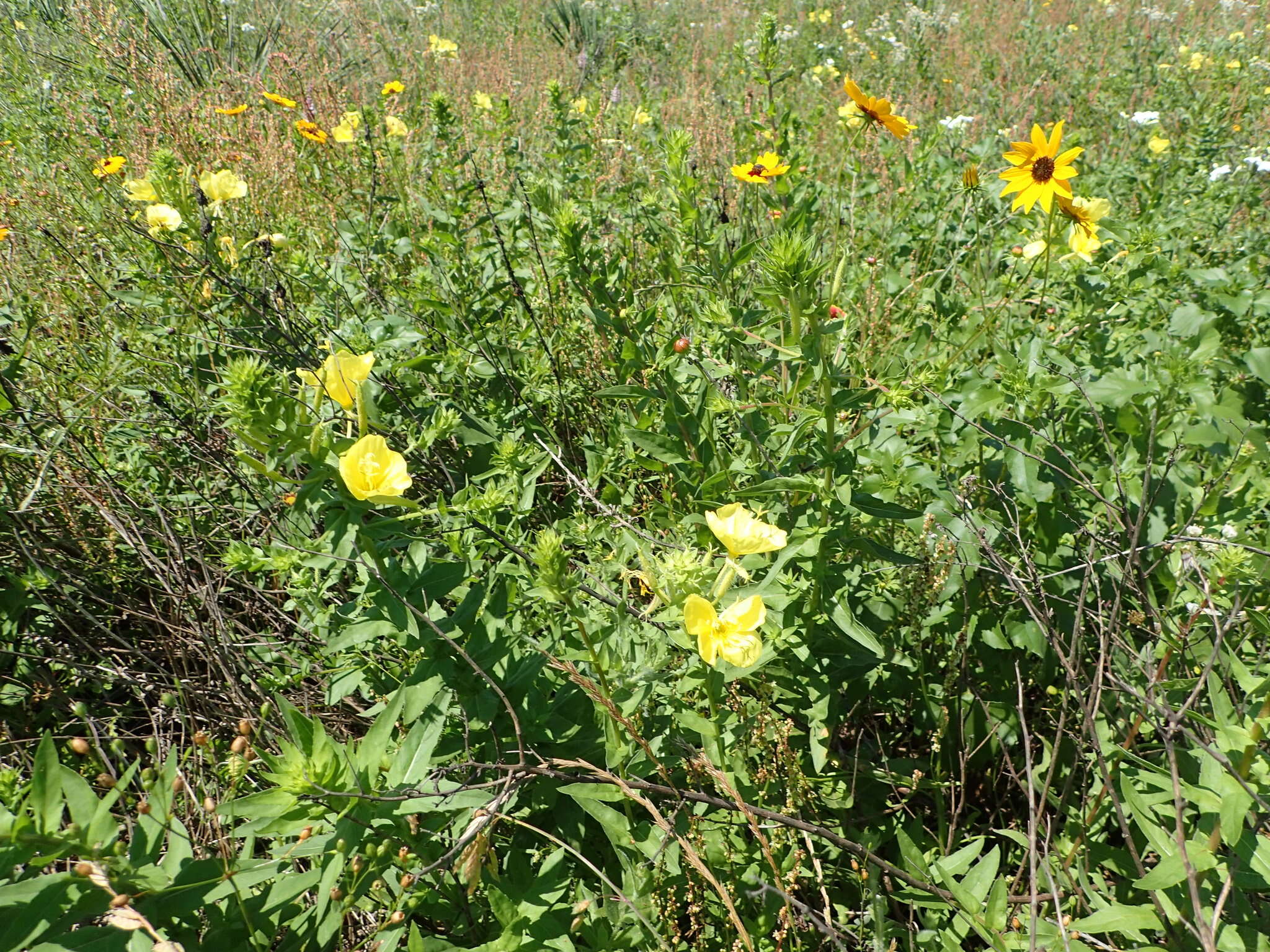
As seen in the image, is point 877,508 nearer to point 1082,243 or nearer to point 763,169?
point 1082,243

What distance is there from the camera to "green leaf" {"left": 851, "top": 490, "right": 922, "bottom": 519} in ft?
5.07

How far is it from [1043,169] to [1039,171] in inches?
0.4

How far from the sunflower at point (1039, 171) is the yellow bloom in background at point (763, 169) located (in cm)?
64

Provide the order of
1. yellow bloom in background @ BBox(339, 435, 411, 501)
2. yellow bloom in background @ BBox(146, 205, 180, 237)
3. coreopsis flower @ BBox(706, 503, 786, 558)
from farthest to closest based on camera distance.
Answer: yellow bloom in background @ BBox(146, 205, 180, 237) → coreopsis flower @ BBox(706, 503, 786, 558) → yellow bloom in background @ BBox(339, 435, 411, 501)

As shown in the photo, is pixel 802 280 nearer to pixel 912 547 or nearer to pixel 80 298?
pixel 912 547

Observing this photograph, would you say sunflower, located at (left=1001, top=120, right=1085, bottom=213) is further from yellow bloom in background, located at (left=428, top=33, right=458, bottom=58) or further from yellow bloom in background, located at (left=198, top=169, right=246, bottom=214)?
yellow bloom in background, located at (left=428, top=33, right=458, bottom=58)

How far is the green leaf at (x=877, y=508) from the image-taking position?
1.55m

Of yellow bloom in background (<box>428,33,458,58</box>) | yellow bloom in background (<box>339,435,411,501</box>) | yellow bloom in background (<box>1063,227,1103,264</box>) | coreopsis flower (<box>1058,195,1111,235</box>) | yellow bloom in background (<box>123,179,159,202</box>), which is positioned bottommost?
yellow bloom in background (<box>1063,227,1103,264</box>)

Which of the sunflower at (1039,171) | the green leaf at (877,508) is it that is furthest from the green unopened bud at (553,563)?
the sunflower at (1039,171)

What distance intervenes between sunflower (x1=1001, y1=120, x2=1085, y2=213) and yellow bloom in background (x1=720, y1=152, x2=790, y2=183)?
643 millimetres

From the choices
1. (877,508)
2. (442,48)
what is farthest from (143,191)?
(442,48)

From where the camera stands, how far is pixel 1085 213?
2.17m

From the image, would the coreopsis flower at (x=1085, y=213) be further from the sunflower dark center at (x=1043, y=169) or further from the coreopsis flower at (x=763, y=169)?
the coreopsis flower at (x=763, y=169)

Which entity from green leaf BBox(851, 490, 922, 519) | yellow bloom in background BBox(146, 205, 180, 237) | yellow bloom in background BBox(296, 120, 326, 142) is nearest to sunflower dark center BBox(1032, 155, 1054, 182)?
green leaf BBox(851, 490, 922, 519)
